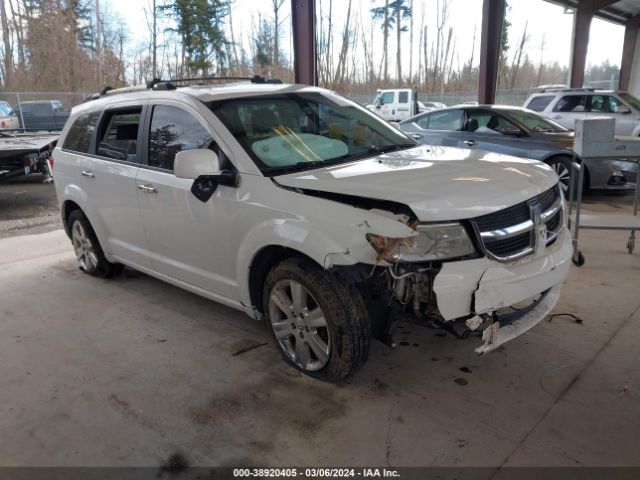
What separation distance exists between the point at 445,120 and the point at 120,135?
21.4ft

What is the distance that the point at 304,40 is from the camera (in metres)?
9.48

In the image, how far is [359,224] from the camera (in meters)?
2.63

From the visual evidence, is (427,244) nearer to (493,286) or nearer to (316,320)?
(493,286)

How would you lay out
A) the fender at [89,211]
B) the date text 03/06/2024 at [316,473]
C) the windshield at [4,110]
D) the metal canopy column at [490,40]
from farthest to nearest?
the windshield at [4,110]
the metal canopy column at [490,40]
the fender at [89,211]
the date text 03/06/2024 at [316,473]

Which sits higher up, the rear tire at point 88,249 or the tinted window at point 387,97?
the tinted window at point 387,97

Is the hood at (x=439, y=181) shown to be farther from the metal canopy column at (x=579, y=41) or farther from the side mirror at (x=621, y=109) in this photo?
the metal canopy column at (x=579, y=41)

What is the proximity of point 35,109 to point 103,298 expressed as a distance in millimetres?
19931

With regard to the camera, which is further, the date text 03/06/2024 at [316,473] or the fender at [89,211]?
the fender at [89,211]

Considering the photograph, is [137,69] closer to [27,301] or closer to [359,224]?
[27,301]

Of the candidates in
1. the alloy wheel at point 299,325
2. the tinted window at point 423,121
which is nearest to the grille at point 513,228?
the alloy wheel at point 299,325

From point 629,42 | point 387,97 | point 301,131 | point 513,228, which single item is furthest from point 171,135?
point 629,42

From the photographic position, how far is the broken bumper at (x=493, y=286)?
8.32ft

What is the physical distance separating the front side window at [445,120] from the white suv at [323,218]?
5337mm

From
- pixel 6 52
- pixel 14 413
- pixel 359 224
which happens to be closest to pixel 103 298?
pixel 14 413
